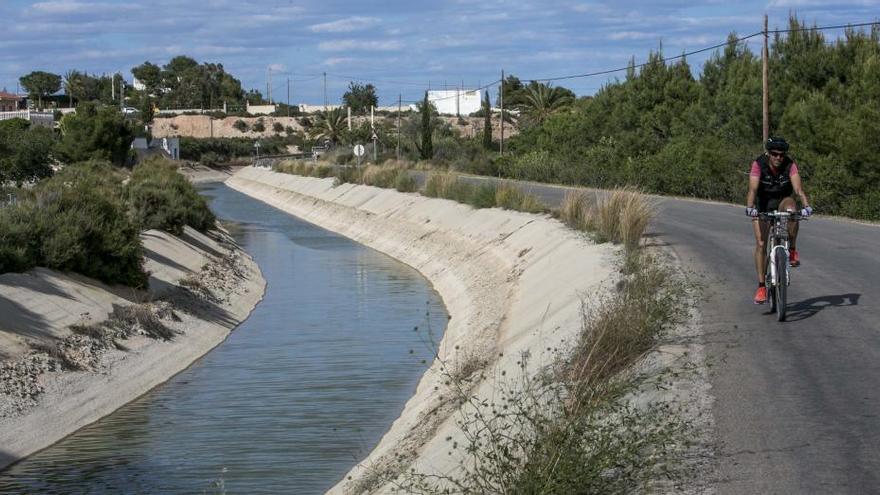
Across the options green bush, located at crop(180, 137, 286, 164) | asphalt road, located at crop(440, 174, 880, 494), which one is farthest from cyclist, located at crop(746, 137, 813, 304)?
green bush, located at crop(180, 137, 286, 164)

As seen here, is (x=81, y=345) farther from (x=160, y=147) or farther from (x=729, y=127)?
(x=160, y=147)

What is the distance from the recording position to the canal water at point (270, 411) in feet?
47.8

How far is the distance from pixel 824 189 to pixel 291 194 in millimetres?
51902

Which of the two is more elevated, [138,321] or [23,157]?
[23,157]

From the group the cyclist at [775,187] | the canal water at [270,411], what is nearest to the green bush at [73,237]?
the canal water at [270,411]

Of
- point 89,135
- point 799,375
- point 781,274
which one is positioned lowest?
point 799,375

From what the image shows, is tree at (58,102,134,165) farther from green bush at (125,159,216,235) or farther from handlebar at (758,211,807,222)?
handlebar at (758,211,807,222)

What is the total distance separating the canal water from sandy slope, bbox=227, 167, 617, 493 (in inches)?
31.0

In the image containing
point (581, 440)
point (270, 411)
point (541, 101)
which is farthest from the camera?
point (541, 101)

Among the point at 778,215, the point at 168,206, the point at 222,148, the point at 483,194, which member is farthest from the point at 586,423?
the point at 222,148

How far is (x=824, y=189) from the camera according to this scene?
32.4 metres

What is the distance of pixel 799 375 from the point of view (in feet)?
34.9

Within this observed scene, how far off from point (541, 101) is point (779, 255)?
8628 centimetres

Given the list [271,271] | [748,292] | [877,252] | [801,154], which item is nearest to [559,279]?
[877,252]
